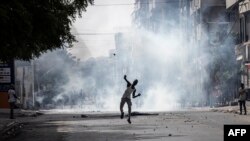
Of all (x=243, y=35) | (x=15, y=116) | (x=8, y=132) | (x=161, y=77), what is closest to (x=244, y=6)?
(x=243, y=35)

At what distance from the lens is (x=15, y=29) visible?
19156mm

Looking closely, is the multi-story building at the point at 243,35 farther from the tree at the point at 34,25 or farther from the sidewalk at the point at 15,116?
the tree at the point at 34,25

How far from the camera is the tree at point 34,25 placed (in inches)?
723

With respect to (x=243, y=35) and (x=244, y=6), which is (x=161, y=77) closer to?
(x=243, y=35)

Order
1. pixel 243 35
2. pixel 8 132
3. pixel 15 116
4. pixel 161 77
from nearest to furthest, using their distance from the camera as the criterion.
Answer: pixel 8 132
pixel 15 116
pixel 243 35
pixel 161 77

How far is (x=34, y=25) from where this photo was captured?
20.5 meters

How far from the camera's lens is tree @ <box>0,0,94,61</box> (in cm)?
1836

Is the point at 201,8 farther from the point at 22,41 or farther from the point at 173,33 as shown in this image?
the point at 22,41

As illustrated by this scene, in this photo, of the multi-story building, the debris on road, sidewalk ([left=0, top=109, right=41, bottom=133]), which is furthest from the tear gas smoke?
the debris on road

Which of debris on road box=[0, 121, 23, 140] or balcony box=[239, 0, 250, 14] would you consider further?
balcony box=[239, 0, 250, 14]

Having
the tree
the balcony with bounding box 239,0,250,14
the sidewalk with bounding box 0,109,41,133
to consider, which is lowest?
the sidewalk with bounding box 0,109,41,133

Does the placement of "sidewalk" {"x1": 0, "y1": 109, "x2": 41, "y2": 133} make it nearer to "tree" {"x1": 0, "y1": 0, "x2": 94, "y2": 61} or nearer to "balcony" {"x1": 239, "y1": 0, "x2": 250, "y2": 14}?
"tree" {"x1": 0, "y1": 0, "x2": 94, "y2": 61}

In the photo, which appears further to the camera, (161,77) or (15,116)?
(161,77)

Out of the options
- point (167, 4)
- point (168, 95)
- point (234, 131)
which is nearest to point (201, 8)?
point (168, 95)
